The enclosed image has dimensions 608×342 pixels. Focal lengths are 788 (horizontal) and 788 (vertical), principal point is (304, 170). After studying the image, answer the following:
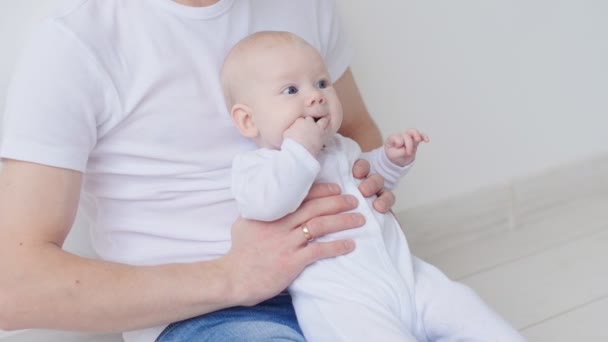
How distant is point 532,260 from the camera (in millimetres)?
1950

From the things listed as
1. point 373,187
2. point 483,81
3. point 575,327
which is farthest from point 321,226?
point 483,81

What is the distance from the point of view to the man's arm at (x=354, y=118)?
1552 millimetres

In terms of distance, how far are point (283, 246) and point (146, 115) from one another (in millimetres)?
291

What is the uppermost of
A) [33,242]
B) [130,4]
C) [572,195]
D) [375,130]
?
[130,4]

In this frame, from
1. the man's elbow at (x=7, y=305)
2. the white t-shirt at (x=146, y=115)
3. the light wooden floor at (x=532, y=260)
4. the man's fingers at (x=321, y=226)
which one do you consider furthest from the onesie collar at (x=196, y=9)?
the light wooden floor at (x=532, y=260)

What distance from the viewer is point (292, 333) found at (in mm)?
1160

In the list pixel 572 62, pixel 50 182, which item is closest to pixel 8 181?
pixel 50 182

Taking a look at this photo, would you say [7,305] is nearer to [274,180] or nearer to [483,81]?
[274,180]

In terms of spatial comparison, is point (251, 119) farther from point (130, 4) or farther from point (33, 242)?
point (33, 242)

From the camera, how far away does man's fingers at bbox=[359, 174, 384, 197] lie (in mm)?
1240

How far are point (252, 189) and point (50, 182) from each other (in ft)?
0.92

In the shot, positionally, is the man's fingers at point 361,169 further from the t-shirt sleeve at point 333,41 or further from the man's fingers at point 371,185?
the t-shirt sleeve at point 333,41

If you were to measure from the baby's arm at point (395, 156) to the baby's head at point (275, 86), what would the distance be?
0.12m

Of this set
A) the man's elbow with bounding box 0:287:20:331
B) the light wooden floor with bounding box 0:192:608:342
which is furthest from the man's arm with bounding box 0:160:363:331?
the light wooden floor with bounding box 0:192:608:342
